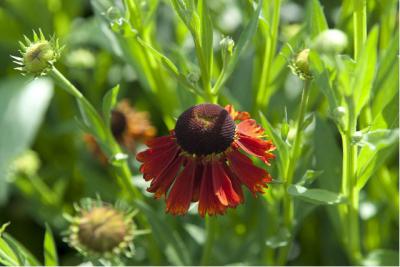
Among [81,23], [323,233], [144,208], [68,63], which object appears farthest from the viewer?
[81,23]

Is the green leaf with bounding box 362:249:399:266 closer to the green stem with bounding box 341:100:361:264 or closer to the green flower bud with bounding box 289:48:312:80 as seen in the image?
the green stem with bounding box 341:100:361:264

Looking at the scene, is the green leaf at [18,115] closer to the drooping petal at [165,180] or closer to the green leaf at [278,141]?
the drooping petal at [165,180]

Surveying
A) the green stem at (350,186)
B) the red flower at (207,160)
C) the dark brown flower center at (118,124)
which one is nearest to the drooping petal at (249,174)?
the red flower at (207,160)

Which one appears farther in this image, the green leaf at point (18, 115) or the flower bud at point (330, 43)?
the green leaf at point (18, 115)

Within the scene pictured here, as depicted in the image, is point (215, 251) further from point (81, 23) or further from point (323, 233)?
point (81, 23)

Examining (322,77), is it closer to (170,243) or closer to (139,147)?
(170,243)

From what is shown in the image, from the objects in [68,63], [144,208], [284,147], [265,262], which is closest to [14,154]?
[68,63]
